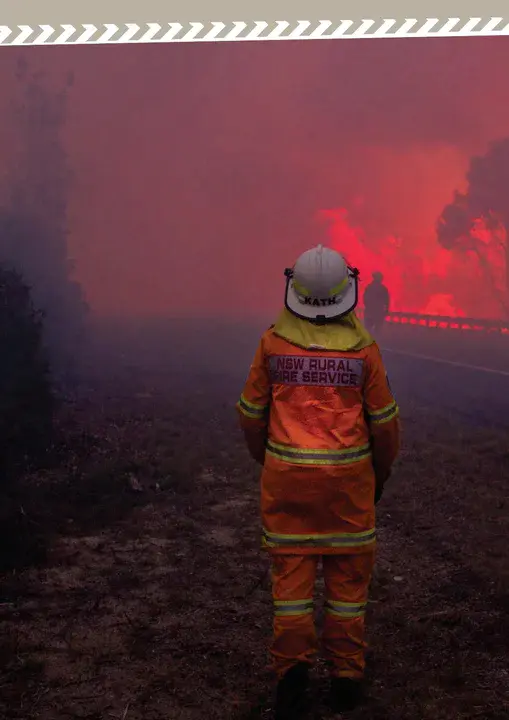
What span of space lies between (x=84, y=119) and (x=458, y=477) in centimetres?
4615

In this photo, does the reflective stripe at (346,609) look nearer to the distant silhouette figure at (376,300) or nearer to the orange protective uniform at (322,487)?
the orange protective uniform at (322,487)

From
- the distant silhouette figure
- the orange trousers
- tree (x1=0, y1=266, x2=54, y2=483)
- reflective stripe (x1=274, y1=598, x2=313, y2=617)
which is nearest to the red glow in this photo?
the distant silhouette figure

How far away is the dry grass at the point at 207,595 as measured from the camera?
11.8 ft

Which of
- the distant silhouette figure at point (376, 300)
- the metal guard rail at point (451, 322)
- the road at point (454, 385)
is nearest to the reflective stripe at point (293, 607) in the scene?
the road at point (454, 385)

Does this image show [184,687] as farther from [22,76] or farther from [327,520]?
[22,76]

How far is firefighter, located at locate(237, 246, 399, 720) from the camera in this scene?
3.35m

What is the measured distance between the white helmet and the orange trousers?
122 centimetres

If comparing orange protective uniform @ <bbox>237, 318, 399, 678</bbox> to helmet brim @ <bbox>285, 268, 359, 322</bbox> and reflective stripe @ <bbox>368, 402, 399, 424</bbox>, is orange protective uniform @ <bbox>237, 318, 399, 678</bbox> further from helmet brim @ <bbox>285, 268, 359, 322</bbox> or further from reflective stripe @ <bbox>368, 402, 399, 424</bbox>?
helmet brim @ <bbox>285, 268, 359, 322</bbox>

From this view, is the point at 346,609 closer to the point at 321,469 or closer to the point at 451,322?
the point at 321,469

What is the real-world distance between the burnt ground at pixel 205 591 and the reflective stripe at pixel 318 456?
1289 millimetres

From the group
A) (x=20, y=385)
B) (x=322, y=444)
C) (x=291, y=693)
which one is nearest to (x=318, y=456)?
(x=322, y=444)

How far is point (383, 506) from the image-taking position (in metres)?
6.86

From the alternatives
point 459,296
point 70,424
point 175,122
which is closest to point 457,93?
point 459,296

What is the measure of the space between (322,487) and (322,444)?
21cm
